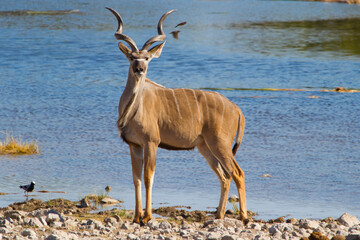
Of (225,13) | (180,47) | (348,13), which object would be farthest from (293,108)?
(348,13)

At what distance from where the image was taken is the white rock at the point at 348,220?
6.65 m

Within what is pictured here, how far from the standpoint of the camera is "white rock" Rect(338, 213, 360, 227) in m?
6.65

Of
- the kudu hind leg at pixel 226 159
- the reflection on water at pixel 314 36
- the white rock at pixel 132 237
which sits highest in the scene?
the kudu hind leg at pixel 226 159

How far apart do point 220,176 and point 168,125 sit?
77 centimetres

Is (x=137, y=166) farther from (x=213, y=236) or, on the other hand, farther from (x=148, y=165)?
(x=213, y=236)

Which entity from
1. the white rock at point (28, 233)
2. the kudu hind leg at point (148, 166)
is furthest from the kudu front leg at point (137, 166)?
the white rock at point (28, 233)

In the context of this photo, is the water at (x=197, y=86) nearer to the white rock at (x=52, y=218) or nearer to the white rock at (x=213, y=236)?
the white rock at (x=52, y=218)

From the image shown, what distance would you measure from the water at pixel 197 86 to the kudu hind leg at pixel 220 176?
51cm

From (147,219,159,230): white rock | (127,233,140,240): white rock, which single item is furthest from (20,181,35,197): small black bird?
(127,233,140,240): white rock

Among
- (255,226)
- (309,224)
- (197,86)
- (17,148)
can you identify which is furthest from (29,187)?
(197,86)

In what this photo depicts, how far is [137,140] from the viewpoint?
6.77 m

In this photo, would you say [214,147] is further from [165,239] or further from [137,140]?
[165,239]

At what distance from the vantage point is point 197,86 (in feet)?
55.7

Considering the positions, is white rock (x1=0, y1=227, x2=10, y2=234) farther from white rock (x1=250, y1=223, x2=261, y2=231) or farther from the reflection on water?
the reflection on water
